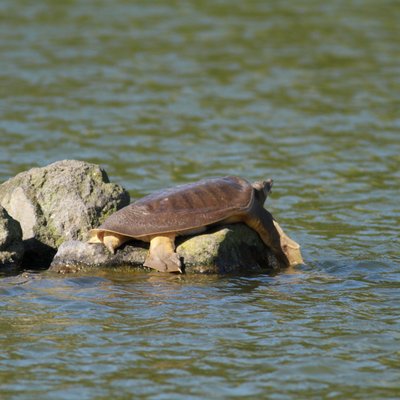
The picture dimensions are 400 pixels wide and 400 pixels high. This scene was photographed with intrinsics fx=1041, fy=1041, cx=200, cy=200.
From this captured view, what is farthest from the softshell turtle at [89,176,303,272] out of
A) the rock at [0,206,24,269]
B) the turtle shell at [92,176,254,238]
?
the rock at [0,206,24,269]

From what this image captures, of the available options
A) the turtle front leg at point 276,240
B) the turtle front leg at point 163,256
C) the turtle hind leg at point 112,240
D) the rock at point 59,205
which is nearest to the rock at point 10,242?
the rock at point 59,205

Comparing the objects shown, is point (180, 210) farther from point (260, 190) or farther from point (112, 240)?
point (260, 190)

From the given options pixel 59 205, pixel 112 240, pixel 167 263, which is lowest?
pixel 167 263

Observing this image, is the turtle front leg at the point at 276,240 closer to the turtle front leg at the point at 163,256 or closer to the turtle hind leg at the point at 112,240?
the turtle front leg at the point at 163,256

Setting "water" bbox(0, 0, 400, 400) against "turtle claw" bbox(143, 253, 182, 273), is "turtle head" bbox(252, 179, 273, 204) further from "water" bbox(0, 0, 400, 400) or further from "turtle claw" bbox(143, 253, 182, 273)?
"turtle claw" bbox(143, 253, 182, 273)

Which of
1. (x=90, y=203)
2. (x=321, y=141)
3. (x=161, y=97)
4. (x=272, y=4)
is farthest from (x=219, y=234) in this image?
(x=272, y=4)

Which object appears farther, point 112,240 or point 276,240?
point 276,240

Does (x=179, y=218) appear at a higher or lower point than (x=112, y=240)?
higher

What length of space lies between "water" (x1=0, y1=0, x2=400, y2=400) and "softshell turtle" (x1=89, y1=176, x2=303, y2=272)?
0.22 meters

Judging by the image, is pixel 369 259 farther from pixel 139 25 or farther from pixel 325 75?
pixel 139 25

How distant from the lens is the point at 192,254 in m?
6.99

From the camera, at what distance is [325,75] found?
13.8m

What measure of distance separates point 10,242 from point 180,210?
3.90 feet

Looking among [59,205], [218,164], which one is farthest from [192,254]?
[218,164]
